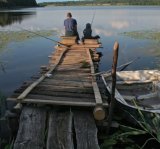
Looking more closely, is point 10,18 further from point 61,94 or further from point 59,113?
point 59,113

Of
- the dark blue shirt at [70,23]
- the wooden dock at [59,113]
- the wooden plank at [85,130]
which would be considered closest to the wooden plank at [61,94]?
the wooden dock at [59,113]

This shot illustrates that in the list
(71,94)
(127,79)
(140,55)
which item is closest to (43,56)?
(140,55)

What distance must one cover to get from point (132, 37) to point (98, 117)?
62.2ft

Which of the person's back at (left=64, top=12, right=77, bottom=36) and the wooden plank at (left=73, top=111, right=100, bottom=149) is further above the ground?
the person's back at (left=64, top=12, right=77, bottom=36)

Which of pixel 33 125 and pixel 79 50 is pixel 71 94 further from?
pixel 79 50

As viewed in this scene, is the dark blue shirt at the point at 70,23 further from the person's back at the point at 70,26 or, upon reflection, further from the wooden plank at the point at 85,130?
the wooden plank at the point at 85,130

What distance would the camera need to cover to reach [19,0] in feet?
321

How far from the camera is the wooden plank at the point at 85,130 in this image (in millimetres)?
5946

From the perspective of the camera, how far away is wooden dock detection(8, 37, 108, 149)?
601 cm

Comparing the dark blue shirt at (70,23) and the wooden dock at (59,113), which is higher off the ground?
the dark blue shirt at (70,23)

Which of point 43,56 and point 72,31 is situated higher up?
point 72,31

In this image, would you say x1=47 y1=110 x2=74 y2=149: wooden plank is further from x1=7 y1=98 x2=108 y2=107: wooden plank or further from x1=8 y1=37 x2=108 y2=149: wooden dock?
x1=7 y1=98 x2=108 y2=107: wooden plank

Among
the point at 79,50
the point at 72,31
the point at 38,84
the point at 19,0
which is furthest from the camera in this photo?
the point at 19,0

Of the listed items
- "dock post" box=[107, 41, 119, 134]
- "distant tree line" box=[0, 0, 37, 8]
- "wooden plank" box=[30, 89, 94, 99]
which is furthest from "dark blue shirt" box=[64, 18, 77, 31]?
"distant tree line" box=[0, 0, 37, 8]
